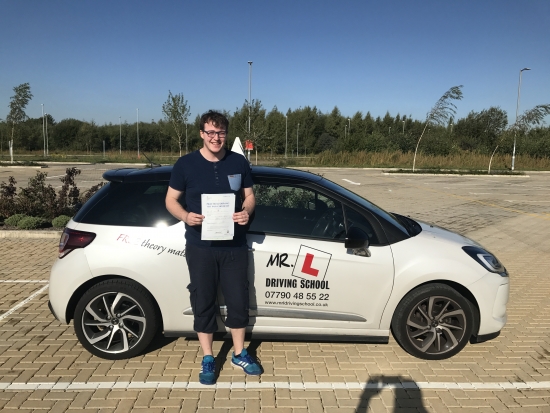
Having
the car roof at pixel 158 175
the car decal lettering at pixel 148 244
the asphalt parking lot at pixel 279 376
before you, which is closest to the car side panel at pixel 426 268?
the asphalt parking lot at pixel 279 376

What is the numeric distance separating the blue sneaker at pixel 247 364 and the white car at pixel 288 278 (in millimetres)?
216

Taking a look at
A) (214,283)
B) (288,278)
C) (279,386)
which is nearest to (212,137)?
(214,283)

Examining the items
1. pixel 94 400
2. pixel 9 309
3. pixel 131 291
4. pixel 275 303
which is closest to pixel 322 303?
pixel 275 303

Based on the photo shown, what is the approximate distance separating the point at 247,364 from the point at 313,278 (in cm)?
85

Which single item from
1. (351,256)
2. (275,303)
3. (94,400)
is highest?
(351,256)

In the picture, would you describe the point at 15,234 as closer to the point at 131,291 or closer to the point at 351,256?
the point at 131,291

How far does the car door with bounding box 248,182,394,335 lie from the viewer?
3.47 m

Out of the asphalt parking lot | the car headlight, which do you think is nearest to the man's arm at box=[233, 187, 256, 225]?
the asphalt parking lot

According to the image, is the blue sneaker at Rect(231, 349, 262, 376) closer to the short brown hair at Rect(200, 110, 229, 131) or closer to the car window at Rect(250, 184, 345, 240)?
the car window at Rect(250, 184, 345, 240)

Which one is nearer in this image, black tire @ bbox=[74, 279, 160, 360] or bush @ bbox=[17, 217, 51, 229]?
black tire @ bbox=[74, 279, 160, 360]

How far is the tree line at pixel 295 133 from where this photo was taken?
33.5m

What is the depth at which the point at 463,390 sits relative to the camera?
10.7 ft

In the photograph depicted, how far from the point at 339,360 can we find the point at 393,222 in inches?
50.6

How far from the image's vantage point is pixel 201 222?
2979 millimetres
